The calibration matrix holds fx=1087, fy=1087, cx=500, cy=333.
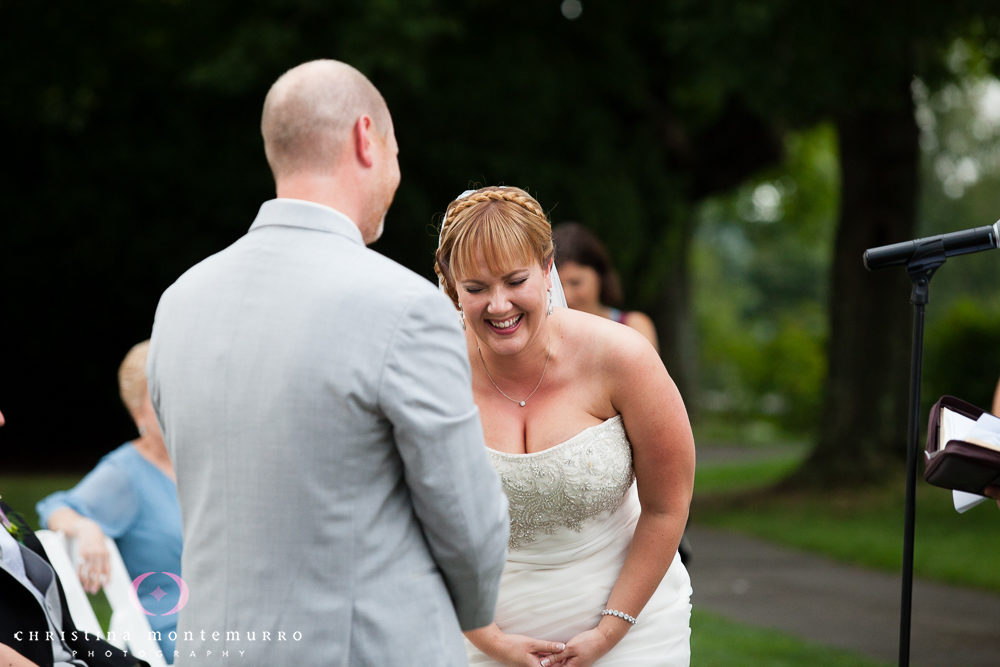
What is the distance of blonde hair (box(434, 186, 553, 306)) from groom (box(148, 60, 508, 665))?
0.76m

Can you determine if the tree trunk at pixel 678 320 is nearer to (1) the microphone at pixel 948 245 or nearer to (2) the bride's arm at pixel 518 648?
(1) the microphone at pixel 948 245

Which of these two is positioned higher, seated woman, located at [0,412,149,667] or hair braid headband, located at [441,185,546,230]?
hair braid headband, located at [441,185,546,230]

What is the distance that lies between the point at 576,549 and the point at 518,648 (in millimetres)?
352

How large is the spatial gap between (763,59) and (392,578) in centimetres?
1010

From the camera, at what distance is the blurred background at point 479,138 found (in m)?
11.5

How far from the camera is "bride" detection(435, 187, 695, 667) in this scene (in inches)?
126

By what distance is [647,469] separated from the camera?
327 centimetres

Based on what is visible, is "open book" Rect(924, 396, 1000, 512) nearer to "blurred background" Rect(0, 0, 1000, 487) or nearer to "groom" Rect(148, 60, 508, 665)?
"groom" Rect(148, 60, 508, 665)

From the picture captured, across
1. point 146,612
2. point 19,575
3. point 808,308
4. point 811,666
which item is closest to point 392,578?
point 19,575

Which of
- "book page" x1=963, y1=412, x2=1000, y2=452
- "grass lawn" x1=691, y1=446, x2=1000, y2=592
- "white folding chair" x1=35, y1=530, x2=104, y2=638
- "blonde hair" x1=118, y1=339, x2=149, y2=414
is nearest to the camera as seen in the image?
"book page" x1=963, y1=412, x2=1000, y2=452

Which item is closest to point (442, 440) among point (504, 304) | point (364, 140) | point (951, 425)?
point (364, 140)

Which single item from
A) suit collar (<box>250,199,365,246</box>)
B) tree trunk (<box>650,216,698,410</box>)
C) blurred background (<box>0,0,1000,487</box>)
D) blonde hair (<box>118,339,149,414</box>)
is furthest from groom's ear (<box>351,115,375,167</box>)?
tree trunk (<box>650,216,698,410</box>)

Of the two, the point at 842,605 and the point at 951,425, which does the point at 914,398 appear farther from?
the point at 842,605

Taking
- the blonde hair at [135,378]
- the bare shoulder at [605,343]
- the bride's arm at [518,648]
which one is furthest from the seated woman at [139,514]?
the bare shoulder at [605,343]
